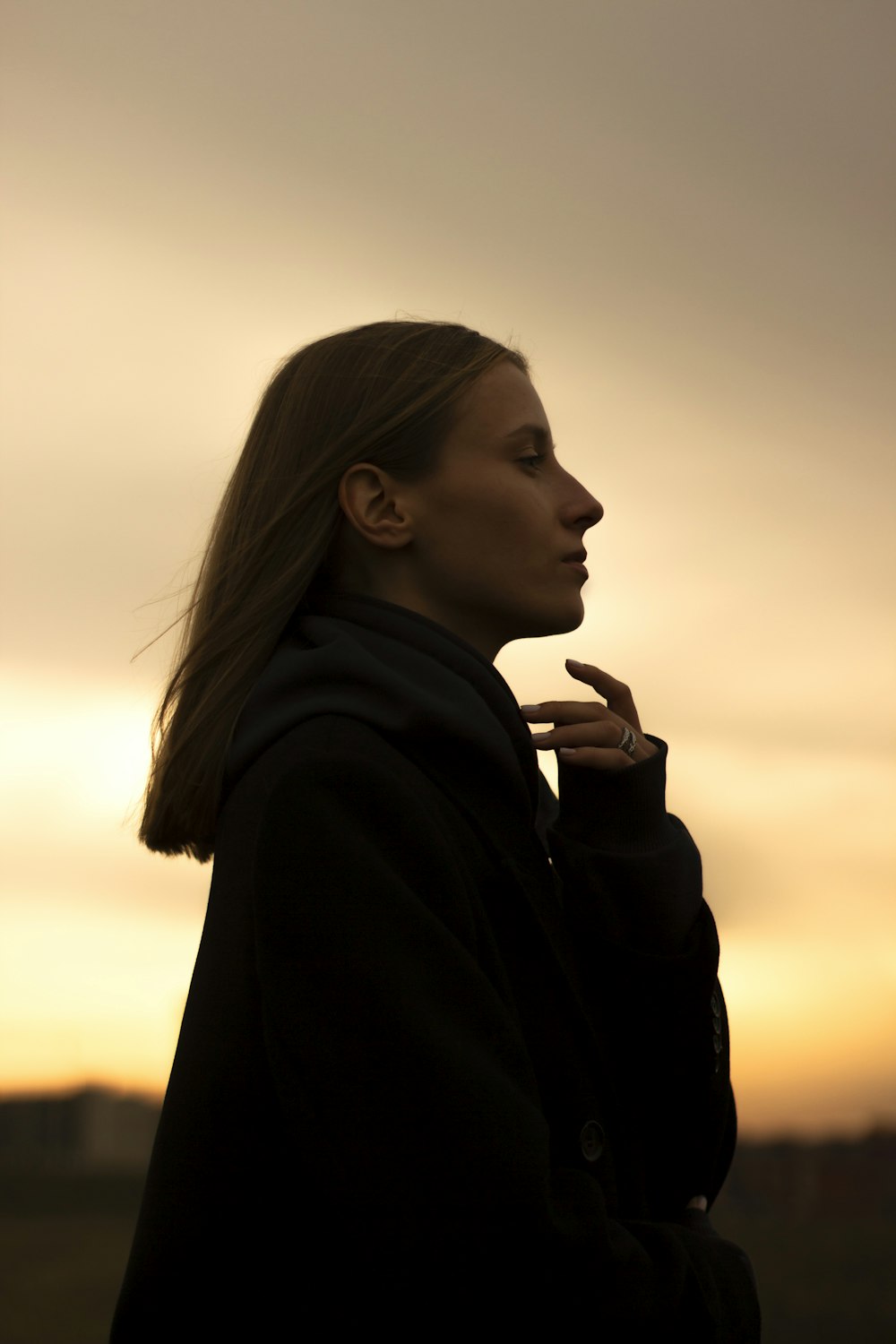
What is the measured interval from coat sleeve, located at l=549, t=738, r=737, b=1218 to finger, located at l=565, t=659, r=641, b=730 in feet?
1.30

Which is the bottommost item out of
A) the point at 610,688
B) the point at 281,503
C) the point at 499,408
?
the point at 610,688

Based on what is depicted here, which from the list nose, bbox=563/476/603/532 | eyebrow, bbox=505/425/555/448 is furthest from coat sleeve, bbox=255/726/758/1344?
eyebrow, bbox=505/425/555/448

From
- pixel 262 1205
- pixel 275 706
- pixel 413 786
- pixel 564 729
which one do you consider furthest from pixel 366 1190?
pixel 564 729

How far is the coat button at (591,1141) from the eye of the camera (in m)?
2.10

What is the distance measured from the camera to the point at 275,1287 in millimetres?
1899

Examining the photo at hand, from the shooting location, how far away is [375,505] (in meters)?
2.61

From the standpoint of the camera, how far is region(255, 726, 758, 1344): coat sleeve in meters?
1.76

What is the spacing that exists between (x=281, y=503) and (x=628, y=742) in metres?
0.83

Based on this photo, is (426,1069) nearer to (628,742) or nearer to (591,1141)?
(591,1141)

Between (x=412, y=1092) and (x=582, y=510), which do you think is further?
(x=582, y=510)

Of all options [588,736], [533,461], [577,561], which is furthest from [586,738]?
[533,461]

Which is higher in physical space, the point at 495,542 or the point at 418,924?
the point at 495,542

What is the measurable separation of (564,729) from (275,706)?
578 millimetres

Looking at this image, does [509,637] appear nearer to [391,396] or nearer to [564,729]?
[564,729]
